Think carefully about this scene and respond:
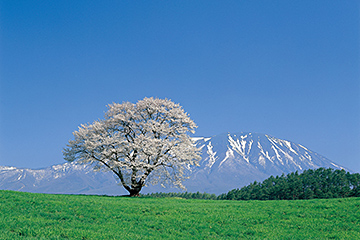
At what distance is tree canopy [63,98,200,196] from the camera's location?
121 ft

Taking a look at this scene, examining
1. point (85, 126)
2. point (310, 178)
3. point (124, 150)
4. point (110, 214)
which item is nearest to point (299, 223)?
point (110, 214)

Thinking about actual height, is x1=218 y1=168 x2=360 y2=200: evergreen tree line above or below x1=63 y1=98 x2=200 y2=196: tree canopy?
below

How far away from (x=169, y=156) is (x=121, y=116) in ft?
25.2

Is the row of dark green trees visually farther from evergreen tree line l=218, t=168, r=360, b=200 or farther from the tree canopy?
the tree canopy

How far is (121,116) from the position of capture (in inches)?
1506

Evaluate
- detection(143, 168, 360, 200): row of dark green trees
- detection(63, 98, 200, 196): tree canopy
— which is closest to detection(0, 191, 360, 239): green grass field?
detection(63, 98, 200, 196): tree canopy

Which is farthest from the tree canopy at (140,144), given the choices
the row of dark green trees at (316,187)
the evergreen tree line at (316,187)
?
the evergreen tree line at (316,187)

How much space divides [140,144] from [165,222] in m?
20.6

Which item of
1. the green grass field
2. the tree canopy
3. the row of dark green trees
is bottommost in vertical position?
the green grass field

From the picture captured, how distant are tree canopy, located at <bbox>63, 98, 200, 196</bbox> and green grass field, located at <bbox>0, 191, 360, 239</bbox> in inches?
638

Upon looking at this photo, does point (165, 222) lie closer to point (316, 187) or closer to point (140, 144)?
point (140, 144)

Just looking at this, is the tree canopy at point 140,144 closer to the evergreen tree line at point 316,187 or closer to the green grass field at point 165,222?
the green grass field at point 165,222

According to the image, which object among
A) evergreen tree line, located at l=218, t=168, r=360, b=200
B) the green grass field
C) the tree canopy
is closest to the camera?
the green grass field

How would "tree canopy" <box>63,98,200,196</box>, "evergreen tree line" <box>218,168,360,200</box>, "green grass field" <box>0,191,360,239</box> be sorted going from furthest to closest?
1. "evergreen tree line" <box>218,168,360,200</box>
2. "tree canopy" <box>63,98,200,196</box>
3. "green grass field" <box>0,191,360,239</box>
